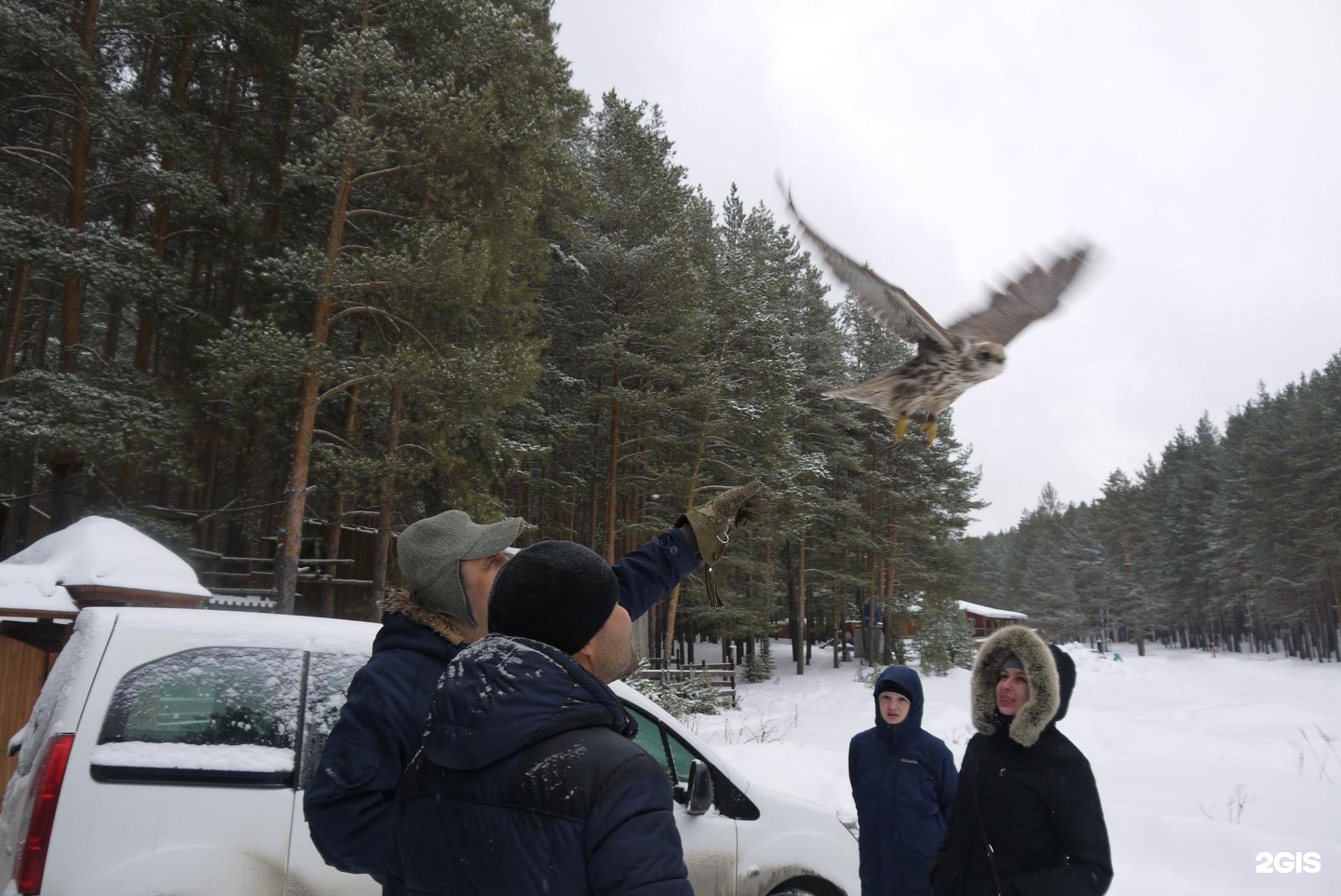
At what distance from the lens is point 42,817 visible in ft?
9.36

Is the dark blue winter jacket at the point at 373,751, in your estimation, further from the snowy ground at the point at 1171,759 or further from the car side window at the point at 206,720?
the snowy ground at the point at 1171,759

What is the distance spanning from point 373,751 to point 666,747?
2.45 meters

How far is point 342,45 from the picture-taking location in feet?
41.3

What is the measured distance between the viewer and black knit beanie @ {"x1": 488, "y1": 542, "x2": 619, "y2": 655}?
4.75ft

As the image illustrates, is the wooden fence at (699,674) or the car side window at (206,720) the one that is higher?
the car side window at (206,720)

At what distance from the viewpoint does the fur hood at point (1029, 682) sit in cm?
297

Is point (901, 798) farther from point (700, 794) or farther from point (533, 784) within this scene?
point (533, 784)

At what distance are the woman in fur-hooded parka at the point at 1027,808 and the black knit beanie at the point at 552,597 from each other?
2107 mm

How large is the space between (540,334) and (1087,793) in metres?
22.3

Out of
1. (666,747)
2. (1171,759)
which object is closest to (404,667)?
(666,747)

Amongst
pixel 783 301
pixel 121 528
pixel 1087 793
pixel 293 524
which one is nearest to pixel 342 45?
pixel 293 524

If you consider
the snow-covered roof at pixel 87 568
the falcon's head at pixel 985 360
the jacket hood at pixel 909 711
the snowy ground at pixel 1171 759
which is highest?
the falcon's head at pixel 985 360

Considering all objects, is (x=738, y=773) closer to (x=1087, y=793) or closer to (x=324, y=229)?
(x=1087, y=793)

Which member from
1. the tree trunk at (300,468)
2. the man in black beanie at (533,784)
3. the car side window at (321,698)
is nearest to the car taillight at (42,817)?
the car side window at (321,698)
